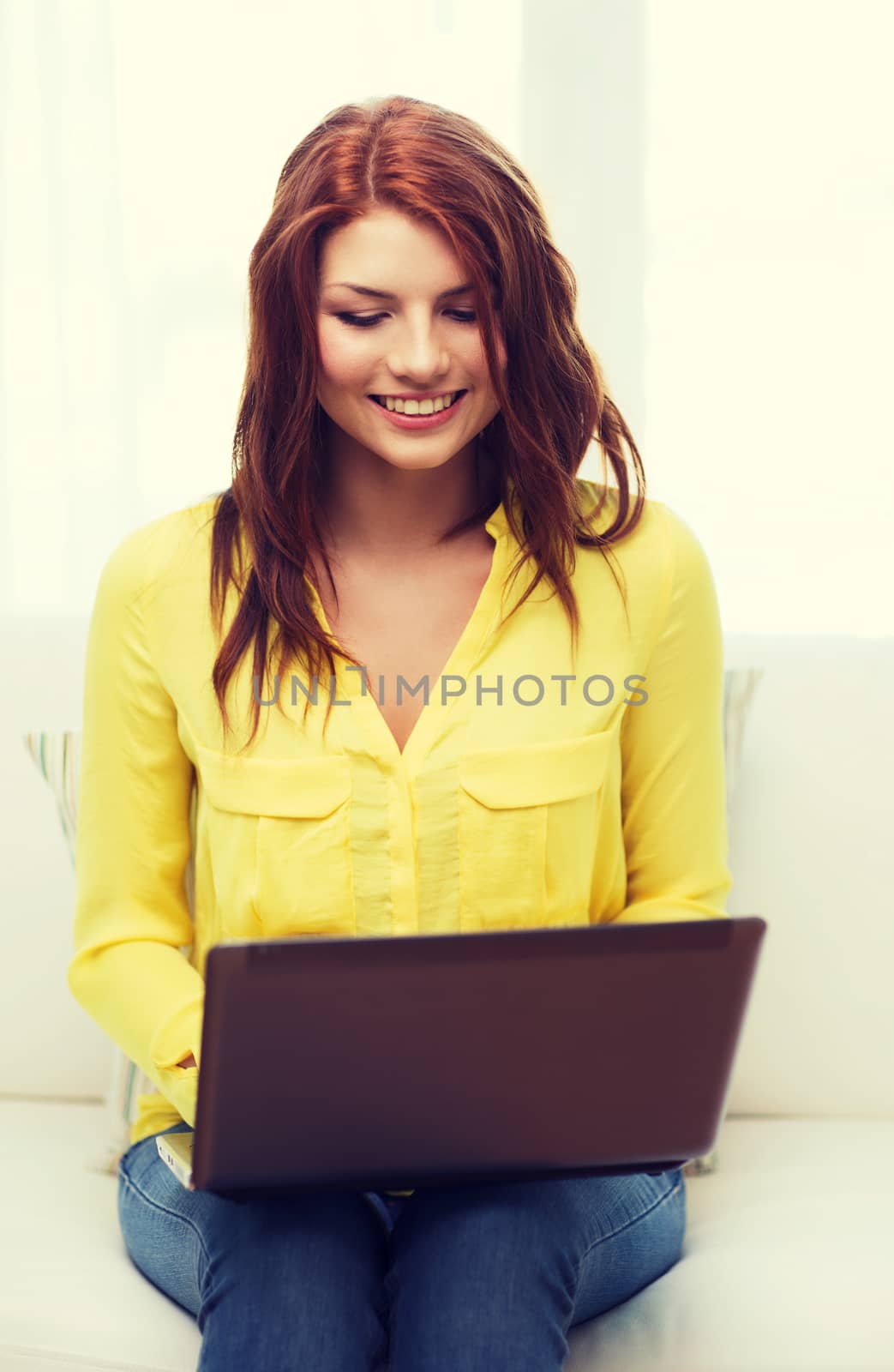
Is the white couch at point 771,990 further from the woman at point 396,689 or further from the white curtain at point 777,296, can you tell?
the white curtain at point 777,296

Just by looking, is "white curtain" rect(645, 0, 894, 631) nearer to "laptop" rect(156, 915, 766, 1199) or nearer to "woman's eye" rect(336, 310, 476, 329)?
"woman's eye" rect(336, 310, 476, 329)

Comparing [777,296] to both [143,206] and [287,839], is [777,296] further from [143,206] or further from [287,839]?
[287,839]

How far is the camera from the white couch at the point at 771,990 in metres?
1.31

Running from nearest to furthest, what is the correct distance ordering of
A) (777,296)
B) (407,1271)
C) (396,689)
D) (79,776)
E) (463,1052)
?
(463,1052) < (407,1271) < (396,689) < (79,776) < (777,296)

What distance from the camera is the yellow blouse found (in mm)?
1196

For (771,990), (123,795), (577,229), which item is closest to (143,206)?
(577,229)

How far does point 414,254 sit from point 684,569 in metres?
0.38

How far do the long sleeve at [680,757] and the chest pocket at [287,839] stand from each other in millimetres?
282

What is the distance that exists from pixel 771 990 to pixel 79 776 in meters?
0.77

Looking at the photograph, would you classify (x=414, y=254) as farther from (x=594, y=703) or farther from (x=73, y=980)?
(x=73, y=980)

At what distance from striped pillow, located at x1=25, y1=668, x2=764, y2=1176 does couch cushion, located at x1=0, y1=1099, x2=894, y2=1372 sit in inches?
1.2

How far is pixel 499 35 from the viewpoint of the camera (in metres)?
1.83

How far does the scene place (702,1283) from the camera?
3.85 feet

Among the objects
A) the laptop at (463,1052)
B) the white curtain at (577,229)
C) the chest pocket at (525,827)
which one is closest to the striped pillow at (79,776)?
the chest pocket at (525,827)
